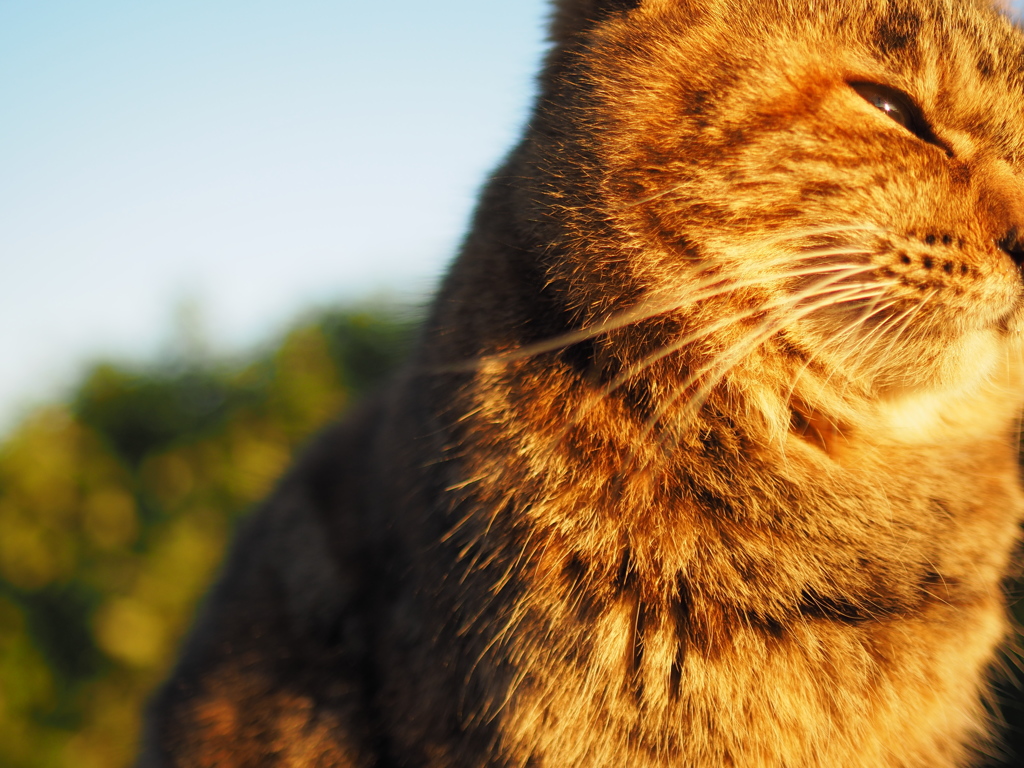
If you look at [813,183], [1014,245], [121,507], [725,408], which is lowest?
[121,507]

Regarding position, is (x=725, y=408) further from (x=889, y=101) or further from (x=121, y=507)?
(x=121, y=507)

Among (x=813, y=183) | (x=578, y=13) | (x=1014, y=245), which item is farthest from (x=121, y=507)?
(x=1014, y=245)

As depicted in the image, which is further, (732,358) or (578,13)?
(578,13)

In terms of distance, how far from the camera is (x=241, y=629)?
4.54ft

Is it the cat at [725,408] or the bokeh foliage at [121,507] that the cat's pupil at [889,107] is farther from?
the bokeh foliage at [121,507]

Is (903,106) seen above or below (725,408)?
above

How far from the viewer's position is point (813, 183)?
98 cm

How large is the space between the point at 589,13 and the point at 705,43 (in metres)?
0.20

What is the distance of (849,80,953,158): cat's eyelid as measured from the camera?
1.06 metres

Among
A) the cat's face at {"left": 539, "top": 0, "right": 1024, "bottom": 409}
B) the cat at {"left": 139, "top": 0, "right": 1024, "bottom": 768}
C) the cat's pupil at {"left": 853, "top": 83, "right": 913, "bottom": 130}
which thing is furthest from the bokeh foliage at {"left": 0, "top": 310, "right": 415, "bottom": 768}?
the cat's pupil at {"left": 853, "top": 83, "right": 913, "bottom": 130}

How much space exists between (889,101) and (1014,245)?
10.4 inches

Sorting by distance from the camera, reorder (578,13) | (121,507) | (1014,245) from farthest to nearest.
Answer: (121,507) < (578,13) < (1014,245)

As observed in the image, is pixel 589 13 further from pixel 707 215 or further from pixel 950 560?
pixel 950 560

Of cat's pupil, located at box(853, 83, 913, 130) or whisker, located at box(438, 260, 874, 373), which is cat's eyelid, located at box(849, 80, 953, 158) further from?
whisker, located at box(438, 260, 874, 373)
